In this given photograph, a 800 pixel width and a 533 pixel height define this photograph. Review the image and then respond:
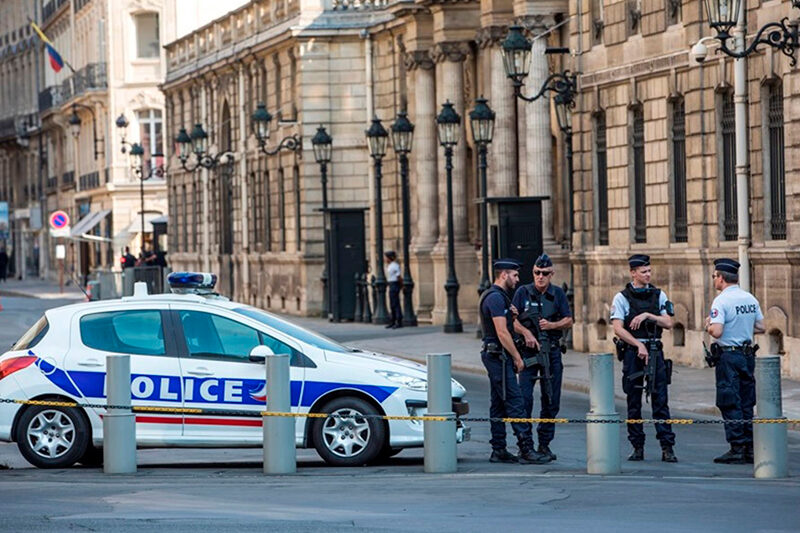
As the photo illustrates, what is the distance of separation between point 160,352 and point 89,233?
238ft

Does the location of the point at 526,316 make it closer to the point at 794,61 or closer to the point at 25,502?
the point at 25,502

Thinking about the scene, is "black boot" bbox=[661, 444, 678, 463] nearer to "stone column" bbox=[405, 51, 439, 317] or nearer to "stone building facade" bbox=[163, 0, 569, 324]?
"stone building facade" bbox=[163, 0, 569, 324]

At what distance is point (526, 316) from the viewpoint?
17.8 meters

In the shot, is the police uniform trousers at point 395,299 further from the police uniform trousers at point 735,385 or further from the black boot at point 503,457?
the police uniform trousers at point 735,385

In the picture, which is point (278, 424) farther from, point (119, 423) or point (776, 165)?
point (776, 165)

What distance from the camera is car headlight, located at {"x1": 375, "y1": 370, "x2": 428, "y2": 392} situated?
57.8ft

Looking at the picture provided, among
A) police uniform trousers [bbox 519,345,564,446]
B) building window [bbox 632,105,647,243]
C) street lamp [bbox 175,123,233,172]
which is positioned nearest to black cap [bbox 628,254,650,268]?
police uniform trousers [bbox 519,345,564,446]

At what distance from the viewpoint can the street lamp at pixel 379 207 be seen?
147ft

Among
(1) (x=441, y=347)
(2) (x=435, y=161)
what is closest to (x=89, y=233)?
(2) (x=435, y=161)

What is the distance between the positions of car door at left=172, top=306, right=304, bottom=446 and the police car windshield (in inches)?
6.4

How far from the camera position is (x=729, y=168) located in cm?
2900

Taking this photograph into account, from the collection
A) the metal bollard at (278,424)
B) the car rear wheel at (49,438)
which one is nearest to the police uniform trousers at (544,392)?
the metal bollard at (278,424)

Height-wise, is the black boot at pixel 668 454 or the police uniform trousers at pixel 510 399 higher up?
the police uniform trousers at pixel 510 399

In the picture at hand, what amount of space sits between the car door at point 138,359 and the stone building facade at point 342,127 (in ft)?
68.4
